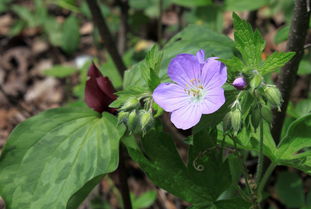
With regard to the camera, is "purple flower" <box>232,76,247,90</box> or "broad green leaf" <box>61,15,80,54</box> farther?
"broad green leaf" <box>61,15,80,54</box>

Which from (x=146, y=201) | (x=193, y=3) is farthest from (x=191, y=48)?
(x=146, y=201)

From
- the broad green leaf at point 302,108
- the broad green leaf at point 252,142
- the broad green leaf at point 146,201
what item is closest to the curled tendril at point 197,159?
the broad green leaf at point 252,142

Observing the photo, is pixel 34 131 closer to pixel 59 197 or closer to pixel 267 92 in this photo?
pixel 59 197

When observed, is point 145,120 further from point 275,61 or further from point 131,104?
point 275,61

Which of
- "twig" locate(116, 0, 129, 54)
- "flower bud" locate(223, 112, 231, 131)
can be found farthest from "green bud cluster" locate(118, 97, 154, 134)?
"twig" locate(116, 0, 129, 54)

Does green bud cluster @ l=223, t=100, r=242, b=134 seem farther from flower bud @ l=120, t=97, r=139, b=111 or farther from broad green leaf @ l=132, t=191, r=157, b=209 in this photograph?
broad green leaf @ l=132, t=191, r=157, b=209
